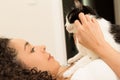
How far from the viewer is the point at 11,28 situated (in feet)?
7.80

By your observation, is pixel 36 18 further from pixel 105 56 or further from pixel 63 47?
pixel 105 56

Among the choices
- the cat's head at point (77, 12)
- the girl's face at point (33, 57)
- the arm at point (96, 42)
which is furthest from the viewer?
the cat's head at point (77, 12)

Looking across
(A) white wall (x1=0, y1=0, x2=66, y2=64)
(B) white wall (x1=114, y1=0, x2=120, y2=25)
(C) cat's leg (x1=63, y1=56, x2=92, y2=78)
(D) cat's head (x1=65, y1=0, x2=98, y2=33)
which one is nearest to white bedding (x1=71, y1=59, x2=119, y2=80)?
(C) cat's leg (x1=63, y1=56, x2=92, y2=78)

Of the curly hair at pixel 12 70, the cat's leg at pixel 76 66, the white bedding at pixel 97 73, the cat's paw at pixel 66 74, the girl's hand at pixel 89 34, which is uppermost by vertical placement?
the girl's hand at pixel 89 34

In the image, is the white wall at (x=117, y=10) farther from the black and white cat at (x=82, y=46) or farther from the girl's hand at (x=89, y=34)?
the girl's hand at (x=89, y=34)

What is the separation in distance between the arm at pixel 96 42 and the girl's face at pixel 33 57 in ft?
0.52

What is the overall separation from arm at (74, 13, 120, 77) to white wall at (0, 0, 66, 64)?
1.30 metres

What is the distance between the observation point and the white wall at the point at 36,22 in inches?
93.0

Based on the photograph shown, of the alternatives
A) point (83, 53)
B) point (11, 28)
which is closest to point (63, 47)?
point (11, 28)

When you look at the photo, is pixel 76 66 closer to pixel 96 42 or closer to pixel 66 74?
pixel 66 74

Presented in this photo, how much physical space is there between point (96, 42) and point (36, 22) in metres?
1.46

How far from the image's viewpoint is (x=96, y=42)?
1052 millimetres

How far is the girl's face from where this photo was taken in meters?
1.10

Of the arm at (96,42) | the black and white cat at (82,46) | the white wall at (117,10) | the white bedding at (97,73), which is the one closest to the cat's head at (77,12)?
the black and white cat at (82,46)
